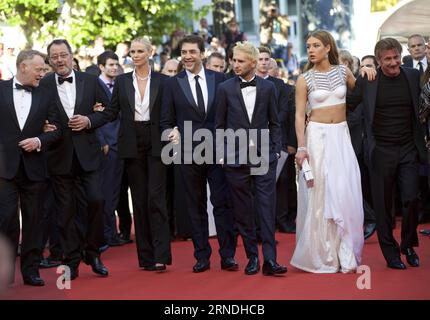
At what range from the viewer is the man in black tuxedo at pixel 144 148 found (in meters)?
10.5

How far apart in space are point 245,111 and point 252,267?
1503 mm

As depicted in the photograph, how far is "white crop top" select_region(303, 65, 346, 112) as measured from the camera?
33.4ft

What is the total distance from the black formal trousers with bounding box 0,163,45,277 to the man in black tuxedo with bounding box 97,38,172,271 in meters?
1.04

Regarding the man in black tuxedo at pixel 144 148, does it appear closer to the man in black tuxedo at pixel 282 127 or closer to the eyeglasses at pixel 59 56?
the eyeglasses at pixel 59 56

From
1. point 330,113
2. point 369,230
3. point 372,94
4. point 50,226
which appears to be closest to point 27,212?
point 50,226

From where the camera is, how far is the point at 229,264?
1041 centimetres

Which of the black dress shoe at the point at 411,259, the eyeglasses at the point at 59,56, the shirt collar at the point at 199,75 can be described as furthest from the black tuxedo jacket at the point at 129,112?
the black dress shoe at the point at 411,259

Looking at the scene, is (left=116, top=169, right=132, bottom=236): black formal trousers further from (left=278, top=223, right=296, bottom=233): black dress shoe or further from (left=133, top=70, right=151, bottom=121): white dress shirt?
(left=133, top=70, right=151, bottom=121): white dress shirt

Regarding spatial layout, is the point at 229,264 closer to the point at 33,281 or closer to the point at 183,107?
the point at 183,107

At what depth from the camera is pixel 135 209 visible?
1070 cm

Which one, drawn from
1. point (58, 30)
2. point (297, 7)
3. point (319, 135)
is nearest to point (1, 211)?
point (319, 135)

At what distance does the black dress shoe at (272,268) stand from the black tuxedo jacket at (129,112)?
156 cm

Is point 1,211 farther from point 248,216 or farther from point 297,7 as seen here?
point 297,7

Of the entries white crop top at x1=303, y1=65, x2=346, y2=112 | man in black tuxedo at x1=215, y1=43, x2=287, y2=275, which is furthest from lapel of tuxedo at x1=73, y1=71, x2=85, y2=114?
white crop top at x1=303, y1=65, x2=346, y2=112
